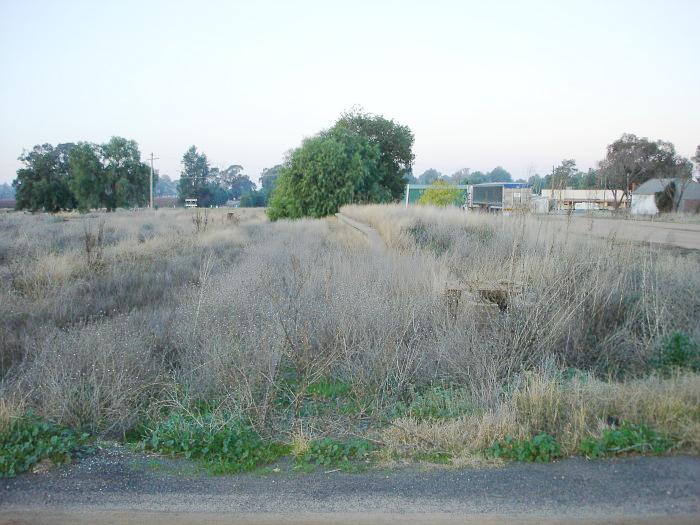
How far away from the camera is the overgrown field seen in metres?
4.45

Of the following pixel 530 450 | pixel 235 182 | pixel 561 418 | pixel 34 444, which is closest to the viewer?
pixel 530 450

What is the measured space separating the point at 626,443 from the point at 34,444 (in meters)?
4.30

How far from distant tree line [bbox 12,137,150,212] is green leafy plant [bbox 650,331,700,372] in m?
58.8

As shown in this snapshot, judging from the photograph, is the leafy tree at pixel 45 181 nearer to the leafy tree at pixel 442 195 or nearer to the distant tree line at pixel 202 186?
the distant tree line at pixel 202 186

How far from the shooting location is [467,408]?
4961mm

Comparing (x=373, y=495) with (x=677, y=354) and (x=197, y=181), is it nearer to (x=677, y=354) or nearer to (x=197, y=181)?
Answer: (x=677, y=354)

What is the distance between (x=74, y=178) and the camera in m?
57.5

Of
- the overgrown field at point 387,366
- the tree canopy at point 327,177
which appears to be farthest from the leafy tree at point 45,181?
the overgrown field at point 387,366

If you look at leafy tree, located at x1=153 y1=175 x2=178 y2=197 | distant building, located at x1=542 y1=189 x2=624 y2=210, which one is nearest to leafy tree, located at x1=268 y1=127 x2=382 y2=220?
distant building, located at x1=542 y1=189 x2=624 y2=210

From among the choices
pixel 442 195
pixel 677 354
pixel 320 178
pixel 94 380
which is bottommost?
pixel 94 380

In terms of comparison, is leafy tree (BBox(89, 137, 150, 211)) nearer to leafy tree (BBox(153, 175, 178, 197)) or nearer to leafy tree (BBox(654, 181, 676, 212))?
leafy tree (BBox(654, 181, 676, 212))

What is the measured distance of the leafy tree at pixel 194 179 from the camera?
94562 millimetres

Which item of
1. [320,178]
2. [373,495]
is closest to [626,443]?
[373,495]

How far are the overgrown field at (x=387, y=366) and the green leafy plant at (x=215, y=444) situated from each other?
17mm
